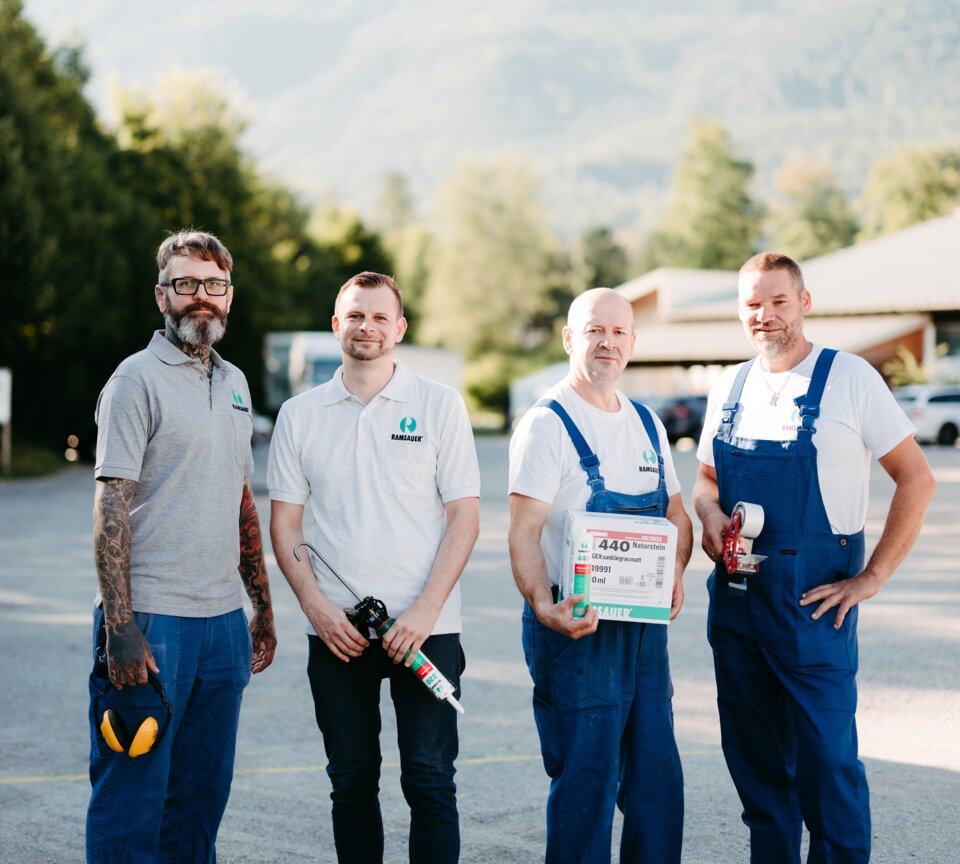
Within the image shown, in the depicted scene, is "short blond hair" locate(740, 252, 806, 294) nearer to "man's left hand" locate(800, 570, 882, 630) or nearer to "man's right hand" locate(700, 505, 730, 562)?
"man's right hand" locate(700, 505, 730, 562)

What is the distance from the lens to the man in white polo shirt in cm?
367

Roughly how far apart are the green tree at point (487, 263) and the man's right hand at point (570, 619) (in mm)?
63698

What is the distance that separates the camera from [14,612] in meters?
9.23

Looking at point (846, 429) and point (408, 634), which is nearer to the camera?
point (408, 634)

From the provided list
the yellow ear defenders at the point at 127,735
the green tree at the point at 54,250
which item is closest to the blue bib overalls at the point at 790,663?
the yellow ear defenders at the point at 127,735

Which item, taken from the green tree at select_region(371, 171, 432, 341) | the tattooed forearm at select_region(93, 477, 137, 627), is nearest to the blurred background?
the green tree at select_region(371, 171, 432, 341)

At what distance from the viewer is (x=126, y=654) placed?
341cm

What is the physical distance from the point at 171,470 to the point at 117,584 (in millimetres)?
380

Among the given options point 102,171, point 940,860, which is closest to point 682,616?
point 940,860

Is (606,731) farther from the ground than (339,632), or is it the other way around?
(339,632)

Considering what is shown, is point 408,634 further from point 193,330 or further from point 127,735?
point 193,330

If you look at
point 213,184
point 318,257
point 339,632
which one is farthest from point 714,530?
point 318,257

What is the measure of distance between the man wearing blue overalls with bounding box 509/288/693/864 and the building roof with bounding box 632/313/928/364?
33954 millimetres

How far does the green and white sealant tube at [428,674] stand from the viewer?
3609mm
